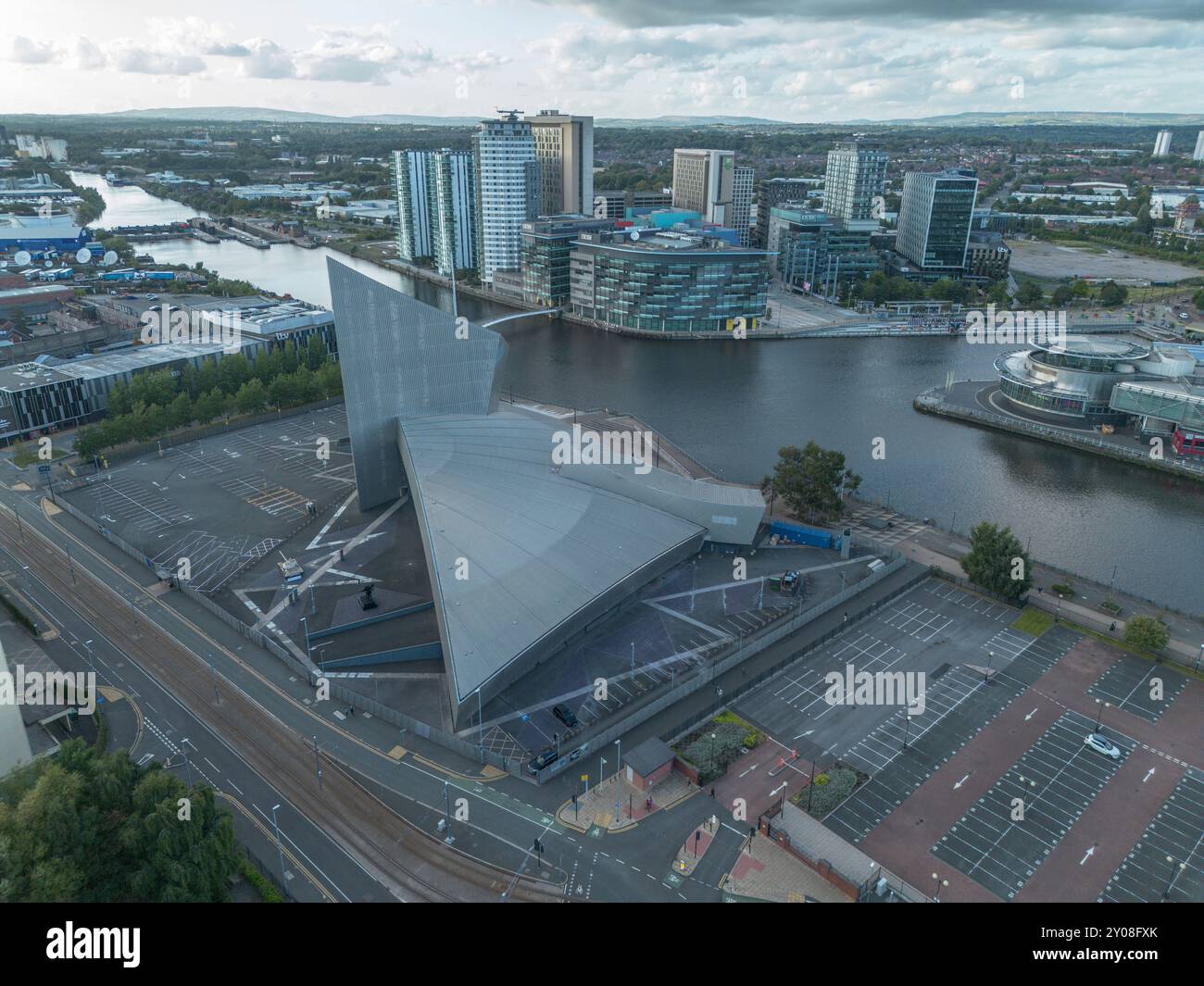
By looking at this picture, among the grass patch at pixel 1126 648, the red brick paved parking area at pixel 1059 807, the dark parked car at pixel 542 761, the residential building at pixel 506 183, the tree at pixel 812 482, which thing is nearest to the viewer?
the red brick paved parking area at pixel 1059 807

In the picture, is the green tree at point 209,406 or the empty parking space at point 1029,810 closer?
the empty parking space at point 1029,810

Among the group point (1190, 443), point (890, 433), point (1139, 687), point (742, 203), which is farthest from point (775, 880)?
point (742, 203)

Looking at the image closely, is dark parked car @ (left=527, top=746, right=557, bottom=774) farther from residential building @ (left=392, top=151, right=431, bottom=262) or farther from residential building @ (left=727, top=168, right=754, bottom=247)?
residential building @ (left=727, top=168, right=754, bottom=247)

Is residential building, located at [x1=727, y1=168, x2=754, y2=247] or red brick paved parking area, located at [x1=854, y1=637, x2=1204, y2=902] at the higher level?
residential building, located at [x1=727, y1=168, x2=754, y2=247]

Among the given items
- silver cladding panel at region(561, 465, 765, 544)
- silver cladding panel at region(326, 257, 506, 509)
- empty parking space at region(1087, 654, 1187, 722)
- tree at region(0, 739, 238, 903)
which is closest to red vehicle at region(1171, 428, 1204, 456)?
empty parking space at region(1087, 654, 1187, 722)

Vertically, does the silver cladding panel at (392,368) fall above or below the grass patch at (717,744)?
above

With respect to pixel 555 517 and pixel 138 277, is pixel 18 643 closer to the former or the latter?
pixel 555 517

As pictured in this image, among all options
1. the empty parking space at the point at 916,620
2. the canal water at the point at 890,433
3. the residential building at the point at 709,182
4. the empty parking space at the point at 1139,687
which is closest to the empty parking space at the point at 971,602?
the empty parking space at the point at 916,620

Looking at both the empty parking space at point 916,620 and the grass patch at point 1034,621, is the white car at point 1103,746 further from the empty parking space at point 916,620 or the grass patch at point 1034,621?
the empty parking space at point 916,620
